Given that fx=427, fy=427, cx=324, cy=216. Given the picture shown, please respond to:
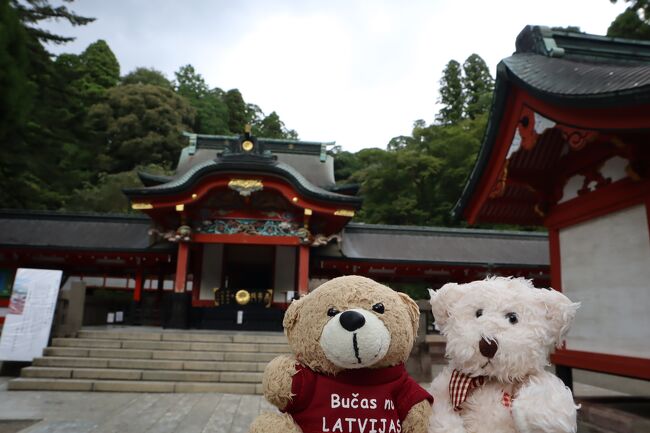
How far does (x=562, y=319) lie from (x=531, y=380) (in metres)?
0.36

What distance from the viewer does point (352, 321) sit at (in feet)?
6.16

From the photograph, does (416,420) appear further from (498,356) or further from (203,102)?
(203,102)

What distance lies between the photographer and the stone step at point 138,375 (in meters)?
6.85

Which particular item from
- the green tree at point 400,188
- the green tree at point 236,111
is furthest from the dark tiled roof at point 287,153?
the green tree at point 236,111

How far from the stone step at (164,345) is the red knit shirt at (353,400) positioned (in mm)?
6407

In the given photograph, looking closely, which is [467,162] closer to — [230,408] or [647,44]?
[647,44]

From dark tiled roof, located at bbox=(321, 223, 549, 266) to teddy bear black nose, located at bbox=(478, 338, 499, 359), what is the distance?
10.9 m

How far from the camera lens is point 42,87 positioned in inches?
513

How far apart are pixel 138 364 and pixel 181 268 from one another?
4035 millimetres

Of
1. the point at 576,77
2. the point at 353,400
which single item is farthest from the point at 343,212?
the point at 353,400

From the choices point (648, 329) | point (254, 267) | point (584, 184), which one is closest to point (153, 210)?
point (254, 267)

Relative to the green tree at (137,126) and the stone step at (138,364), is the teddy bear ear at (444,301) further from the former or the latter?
the green tree at (137,126)

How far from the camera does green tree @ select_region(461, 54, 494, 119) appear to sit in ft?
111

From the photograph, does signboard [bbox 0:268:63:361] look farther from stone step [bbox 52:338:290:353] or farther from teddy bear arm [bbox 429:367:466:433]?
teddy bear arm [bbox 429:367:466:433]
